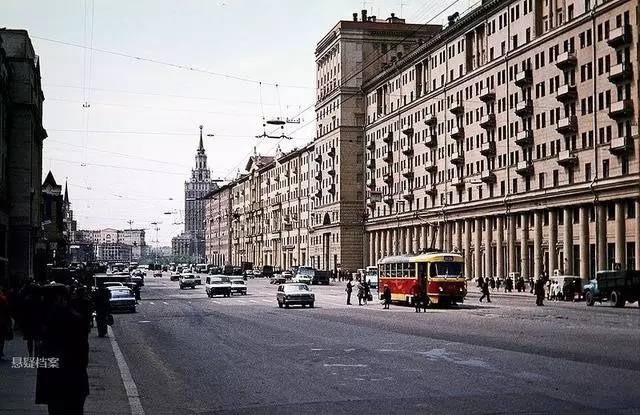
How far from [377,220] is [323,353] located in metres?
88.5

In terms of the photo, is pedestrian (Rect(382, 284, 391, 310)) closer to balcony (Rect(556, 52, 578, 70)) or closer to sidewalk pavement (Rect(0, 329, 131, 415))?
sidewalk pavement (Rect(0, 329, 131, 415))

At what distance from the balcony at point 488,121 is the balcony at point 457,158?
5609 millimetres

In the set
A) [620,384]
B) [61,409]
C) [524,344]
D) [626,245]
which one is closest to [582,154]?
[626,245]

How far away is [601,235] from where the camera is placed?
2362 inches

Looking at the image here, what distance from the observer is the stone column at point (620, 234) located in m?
57.5

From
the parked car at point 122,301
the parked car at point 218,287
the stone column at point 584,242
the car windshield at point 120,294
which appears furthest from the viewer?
the parked car at point 218,287

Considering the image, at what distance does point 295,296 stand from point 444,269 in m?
8.03

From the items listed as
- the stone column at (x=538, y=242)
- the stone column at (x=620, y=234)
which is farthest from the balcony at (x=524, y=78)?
the stone column at (x=620, y=234)

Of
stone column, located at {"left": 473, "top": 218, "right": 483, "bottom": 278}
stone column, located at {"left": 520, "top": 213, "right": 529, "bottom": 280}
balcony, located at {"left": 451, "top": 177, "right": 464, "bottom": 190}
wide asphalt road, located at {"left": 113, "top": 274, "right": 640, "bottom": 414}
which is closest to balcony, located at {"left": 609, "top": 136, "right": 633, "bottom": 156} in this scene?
stone column, located at {"left": 520, "top": 213, "right": 529, "bottom": 280}

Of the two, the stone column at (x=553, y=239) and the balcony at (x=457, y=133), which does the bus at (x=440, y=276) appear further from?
the balcony at (x=457, y=133)

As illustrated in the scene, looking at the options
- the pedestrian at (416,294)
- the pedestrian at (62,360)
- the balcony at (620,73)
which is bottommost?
the pedestrian at (416,294)

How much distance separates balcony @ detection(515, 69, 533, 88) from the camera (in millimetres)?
69938

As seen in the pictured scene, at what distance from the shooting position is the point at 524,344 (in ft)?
73.2

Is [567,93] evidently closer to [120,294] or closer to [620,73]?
[620,73]
